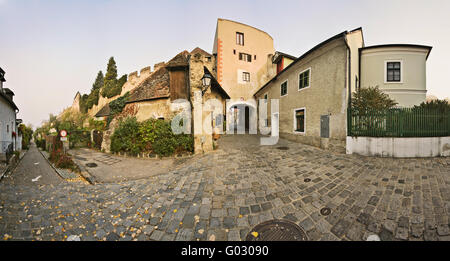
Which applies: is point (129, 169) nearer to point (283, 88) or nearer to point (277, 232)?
point (277, 232)

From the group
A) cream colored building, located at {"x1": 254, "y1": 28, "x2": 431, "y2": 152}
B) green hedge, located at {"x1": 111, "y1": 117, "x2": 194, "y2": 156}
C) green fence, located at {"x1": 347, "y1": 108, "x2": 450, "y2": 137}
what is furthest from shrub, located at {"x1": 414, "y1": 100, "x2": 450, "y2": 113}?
green hedge, located at {"x1": 111, "y1": 117, "x2": 194, "y2": 156}

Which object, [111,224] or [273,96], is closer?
[111,224]

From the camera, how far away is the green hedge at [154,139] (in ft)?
26.7

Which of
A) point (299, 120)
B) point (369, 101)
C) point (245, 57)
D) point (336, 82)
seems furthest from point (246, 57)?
point (369, 101)

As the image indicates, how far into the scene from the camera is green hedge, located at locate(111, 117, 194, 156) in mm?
8148

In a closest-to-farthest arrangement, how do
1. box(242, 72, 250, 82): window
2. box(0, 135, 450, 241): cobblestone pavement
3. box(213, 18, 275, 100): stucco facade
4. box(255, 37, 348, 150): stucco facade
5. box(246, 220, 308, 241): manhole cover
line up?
box(246, 220, 308, 241): manhole cover < box(0, 135, 450, 241): cobblestone pavement < box(255, 37, 348, 150): stucco facade < box(213, 18, 275, 100): stucco facade < box(242, 72, 250, 82): window

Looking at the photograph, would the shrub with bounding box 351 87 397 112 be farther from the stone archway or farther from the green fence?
the stone archway

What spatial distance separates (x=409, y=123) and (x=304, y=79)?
556 centimetres

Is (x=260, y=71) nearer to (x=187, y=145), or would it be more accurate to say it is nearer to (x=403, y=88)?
(x=403, y=88)

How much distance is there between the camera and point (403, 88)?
10906 millimetres

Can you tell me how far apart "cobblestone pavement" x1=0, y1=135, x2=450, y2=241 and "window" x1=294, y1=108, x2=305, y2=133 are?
5364 millimetres

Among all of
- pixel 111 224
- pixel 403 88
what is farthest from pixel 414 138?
pixel 111 224
